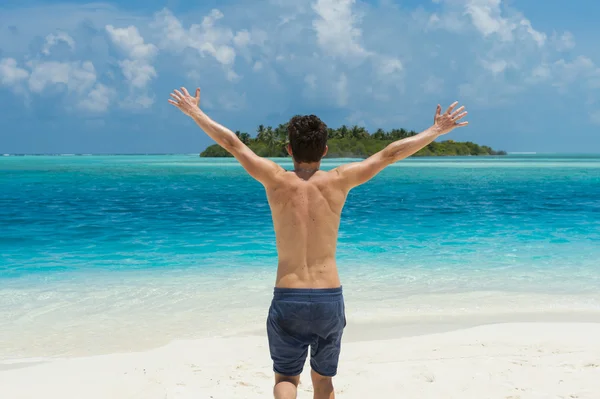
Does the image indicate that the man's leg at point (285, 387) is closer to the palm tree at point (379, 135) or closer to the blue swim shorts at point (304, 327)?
the blue swim shorts at point (304, 327)

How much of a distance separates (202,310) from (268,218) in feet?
49.8

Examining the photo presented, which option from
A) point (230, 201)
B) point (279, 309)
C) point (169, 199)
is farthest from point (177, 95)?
point (169, 199)

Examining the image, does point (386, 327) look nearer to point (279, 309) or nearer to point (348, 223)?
point (279, 309)

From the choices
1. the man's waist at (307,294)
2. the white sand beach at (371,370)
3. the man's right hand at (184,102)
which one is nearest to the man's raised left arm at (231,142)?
the man's right hand at (184,102)

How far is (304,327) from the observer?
3.58 meters

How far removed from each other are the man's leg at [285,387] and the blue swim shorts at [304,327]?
0.13 feet

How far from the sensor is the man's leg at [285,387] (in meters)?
3.63

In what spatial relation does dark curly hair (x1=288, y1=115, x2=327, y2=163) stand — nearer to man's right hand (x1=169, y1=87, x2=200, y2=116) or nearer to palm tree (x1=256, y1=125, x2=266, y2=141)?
man's right hand (x1=169, y1=87, x2=200, y2=116)

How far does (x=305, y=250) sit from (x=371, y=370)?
282 cm

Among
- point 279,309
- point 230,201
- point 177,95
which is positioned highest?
point 177,95

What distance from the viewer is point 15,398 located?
5.65 metres

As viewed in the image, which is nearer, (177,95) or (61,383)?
(177,95)

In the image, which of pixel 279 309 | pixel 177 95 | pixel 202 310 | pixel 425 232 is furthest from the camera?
pixel 425 232

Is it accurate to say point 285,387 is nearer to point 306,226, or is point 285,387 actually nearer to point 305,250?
point 305,250
